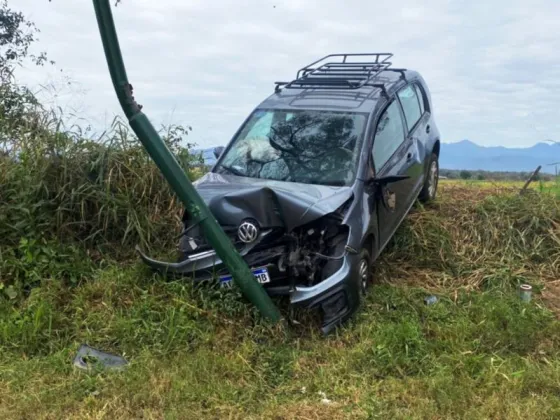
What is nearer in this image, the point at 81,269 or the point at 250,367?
the point at 250,367

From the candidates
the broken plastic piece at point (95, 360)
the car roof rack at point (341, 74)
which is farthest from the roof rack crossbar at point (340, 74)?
the broken plastic piece at point (95, 360)

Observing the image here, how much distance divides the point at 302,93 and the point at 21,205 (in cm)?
320

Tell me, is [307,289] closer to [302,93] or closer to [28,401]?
[28,401]

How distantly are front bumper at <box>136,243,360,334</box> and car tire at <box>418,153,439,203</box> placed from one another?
2.82 m

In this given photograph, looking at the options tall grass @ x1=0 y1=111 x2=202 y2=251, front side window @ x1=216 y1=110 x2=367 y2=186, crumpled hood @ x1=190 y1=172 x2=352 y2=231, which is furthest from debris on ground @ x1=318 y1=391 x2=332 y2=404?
tall grass @ x1=0 y1=111 x2=202 y2=251

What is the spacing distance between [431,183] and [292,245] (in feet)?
10.7

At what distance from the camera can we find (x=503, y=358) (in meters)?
4.53

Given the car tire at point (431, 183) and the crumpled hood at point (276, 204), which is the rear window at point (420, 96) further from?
the crumpled hood at point (276, 204)

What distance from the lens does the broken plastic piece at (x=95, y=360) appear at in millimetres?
4441

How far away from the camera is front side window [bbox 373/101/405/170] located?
19.2ft

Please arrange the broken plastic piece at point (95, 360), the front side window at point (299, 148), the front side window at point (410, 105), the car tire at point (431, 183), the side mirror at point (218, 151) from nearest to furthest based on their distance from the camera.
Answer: the broken plastic piece at point (95, 360), the front side window at point (299, 148), the side mirror at point (218, 151), the front side window at point (410, 105), the car tire at point (431, 183)

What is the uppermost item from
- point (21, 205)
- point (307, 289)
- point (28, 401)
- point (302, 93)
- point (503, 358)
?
point (302, 93)

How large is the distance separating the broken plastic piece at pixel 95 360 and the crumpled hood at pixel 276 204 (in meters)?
1.41

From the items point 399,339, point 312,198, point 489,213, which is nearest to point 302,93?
point 312,198
